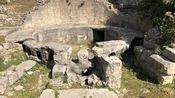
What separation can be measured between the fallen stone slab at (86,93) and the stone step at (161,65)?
192 centimetres

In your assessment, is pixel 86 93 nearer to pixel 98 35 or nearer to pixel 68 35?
pixel 68 35

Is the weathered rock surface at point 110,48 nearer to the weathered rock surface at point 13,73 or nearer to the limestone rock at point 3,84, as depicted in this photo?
the weathered rock surface at point 13,73

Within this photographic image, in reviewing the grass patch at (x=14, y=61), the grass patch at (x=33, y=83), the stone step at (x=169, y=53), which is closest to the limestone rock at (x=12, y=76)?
the grass patch at (x=33, y=83)

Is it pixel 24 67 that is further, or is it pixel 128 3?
pixel 128 3

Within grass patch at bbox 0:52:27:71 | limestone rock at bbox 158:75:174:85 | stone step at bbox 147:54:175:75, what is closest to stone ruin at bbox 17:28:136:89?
grass patch at bbox 0:52:27:71

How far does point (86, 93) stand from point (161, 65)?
2.86 metres

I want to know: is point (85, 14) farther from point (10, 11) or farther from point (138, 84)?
point (138, 84)

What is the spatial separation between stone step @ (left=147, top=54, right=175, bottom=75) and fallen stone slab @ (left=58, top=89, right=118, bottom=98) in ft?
6.29

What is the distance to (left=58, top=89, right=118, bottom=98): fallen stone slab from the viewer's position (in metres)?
11.3

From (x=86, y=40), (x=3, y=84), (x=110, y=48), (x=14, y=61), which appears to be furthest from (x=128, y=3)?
(x=3, y=84)

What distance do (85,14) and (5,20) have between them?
388cm

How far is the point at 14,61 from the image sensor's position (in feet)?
45.2

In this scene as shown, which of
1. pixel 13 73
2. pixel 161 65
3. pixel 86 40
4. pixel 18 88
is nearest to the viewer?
pixel 161 65

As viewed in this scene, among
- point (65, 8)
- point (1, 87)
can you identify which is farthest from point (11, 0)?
point (1, 87)
